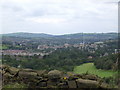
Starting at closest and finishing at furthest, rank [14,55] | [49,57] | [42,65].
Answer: [42,65] → [49,57] → [14,55]

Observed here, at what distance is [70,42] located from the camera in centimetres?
638

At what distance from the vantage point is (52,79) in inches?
125

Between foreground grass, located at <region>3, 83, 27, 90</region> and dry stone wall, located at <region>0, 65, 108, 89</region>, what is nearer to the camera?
dry stone wall, located at <region>0, 65, 108, 89</region>

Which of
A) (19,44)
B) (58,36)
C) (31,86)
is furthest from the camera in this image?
(58,36)

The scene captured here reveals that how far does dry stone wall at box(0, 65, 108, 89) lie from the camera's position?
2957mm

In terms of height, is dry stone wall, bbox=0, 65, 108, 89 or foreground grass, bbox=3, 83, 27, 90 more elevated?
dry stone wall, bbox=0, 65, 108, 89

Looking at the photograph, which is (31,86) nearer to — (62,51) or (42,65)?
(42,65)

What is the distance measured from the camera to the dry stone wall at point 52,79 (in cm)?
296

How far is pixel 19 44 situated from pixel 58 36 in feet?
4.84

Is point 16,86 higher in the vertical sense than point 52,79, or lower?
lower

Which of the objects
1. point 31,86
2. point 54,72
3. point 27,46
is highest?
point 27,46

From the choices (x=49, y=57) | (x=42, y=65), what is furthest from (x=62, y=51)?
(x=42, y=65)

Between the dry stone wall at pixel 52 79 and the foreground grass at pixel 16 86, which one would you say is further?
the foreground grass at pixel 16 86

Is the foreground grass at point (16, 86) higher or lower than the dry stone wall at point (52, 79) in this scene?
lower
